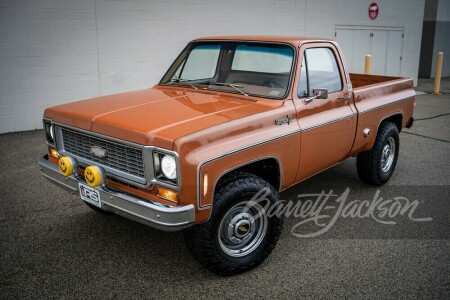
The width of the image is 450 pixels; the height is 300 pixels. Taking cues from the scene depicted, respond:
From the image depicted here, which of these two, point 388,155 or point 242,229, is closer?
point 242,229

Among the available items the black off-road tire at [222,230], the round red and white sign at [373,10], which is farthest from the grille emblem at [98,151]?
the round red and white sign at [373,10]

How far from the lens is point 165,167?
2.87 meters

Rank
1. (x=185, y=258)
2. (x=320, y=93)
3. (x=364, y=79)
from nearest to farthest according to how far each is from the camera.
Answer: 1. (x=185, y=258)
2. (x=320, y=93)
3. (x=364, y=79)

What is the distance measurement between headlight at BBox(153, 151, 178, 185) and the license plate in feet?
1.81

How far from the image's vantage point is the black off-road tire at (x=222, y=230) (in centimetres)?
302

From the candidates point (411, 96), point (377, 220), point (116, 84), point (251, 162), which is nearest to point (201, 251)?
point (251, 162)

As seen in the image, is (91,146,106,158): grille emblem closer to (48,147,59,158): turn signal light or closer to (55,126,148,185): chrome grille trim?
(55,126,148,185): chrome grille trim

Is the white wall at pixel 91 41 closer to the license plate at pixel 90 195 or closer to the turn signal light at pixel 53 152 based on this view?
the turn signal light at pixel 53 152

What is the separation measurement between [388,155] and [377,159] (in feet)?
1.55

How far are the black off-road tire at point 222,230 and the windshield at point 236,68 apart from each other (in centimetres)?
92

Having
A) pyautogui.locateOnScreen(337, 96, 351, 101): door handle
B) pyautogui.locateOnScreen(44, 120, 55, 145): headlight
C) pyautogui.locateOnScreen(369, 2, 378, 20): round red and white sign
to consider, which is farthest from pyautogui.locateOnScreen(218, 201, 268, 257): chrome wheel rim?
pyautogui.locateOnScreen(369, 2, 378, 20): round red and white sign

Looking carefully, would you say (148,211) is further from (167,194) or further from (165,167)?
(165,167)

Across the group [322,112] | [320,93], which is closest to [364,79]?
[322,112]

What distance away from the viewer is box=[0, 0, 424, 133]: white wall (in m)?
7.57
